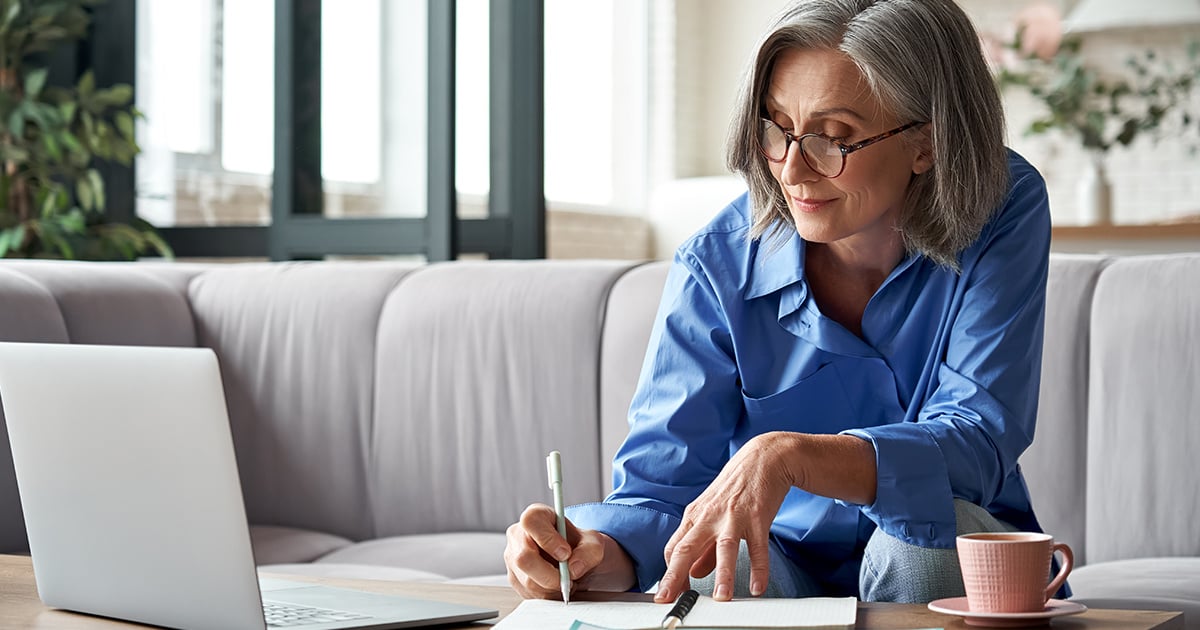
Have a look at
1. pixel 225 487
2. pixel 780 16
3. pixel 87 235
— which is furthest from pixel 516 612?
pixel 87 235

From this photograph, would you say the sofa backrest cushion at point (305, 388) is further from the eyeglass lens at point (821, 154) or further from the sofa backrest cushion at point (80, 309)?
the eyeglass lens at point (821, 154)

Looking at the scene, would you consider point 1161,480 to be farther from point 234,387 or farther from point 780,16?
point 234,387

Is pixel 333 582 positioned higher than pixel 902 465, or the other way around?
pixel 902 465

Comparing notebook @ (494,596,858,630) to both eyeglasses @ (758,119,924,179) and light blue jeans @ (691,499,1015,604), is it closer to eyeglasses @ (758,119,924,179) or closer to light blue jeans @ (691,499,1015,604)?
light blue jeans @ (691,499,1015,604)

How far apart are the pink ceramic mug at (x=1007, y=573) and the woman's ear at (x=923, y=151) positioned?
1.87ft

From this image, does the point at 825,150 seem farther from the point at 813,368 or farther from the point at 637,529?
the point at 637,529

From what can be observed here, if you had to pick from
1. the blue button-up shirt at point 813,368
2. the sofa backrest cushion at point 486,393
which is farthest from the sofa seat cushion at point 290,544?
the blue button-up shirt at point 813,368

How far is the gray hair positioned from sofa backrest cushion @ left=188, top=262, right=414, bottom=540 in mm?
1361

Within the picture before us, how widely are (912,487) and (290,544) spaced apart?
1.45 meters

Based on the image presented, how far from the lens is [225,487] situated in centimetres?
103

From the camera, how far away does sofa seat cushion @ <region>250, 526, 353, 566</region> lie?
2.41 metres

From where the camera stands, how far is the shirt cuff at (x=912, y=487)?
4.33 feet

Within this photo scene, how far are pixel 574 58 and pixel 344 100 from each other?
355cm

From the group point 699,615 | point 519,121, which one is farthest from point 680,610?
point 519,121
